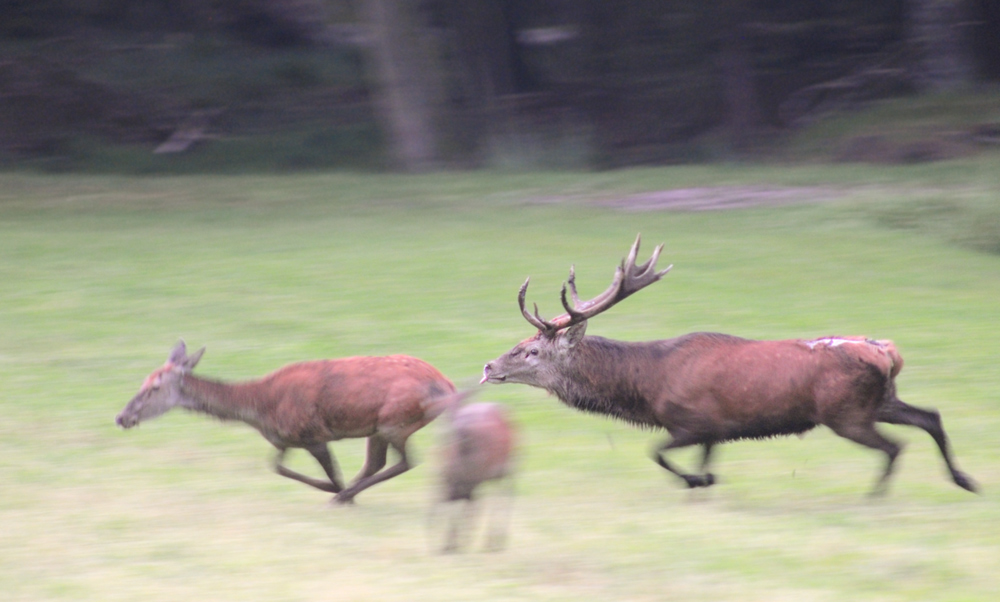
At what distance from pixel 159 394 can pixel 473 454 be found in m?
2.87

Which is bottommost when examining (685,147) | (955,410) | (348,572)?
(685,147)

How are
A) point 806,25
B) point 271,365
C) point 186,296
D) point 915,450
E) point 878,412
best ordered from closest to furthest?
point 878,412 < point 915,450 < point 271,365 < point 186,296 < point 806,25

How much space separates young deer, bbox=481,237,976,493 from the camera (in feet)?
26.4

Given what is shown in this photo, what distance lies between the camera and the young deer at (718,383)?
8047 millimetres

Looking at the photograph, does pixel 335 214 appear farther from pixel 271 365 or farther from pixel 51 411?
pixel 51 411

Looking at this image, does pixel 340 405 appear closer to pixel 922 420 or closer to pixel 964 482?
pixel 922 420

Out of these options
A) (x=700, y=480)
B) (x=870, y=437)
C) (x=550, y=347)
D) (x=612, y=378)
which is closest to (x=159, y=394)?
(x=550, y=347)

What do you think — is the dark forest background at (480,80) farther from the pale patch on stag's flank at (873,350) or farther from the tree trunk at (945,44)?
the pale patch on stag's flank at (873,350)

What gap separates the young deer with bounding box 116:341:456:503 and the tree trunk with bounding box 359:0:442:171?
18406 millimetres

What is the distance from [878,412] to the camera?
8.15 metres

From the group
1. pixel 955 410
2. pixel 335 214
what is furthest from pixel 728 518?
pixel 335 214

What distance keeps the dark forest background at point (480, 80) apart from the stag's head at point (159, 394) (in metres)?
18.7

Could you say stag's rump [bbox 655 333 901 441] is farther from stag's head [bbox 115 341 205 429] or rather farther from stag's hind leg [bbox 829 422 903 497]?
stag's head [bbox 115 341 205 429]

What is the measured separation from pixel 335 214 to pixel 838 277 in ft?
29.4
